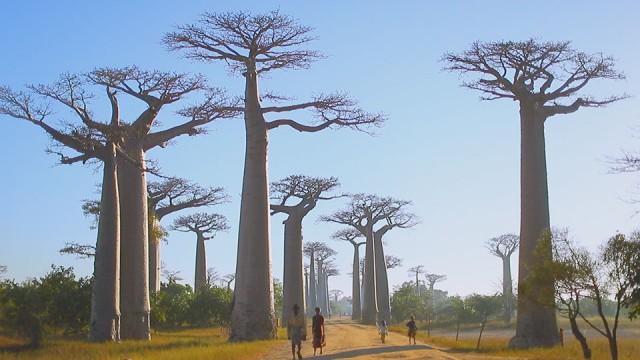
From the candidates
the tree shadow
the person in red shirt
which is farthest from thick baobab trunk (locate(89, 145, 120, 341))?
the person in red shirt

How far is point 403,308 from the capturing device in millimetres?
67938

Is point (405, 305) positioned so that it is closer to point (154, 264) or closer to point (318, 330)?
point (154, 264)

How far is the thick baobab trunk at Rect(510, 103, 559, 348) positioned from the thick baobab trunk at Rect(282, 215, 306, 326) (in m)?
20.1

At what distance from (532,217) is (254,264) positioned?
7.81m

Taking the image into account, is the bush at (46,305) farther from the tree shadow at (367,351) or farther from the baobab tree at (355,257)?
the baobab tree at (355,257)

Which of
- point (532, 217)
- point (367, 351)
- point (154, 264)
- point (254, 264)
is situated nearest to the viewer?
point (367, 351)

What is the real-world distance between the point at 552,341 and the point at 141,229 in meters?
12.3

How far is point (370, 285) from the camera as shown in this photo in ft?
168

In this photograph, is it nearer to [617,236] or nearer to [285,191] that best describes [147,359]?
[617,236]

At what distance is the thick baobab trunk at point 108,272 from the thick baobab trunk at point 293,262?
19884mm

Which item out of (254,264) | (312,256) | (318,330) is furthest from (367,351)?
(312,256)

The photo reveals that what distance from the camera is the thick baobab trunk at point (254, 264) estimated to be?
2234 cm

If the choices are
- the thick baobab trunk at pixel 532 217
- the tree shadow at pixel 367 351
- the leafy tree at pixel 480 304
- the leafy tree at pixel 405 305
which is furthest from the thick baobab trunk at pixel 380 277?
the tree shadow at pixel 367 351

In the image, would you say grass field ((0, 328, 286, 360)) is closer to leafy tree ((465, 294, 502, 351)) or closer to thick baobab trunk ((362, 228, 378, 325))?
thick baobab trunk ((362, 228, 378, 325))
